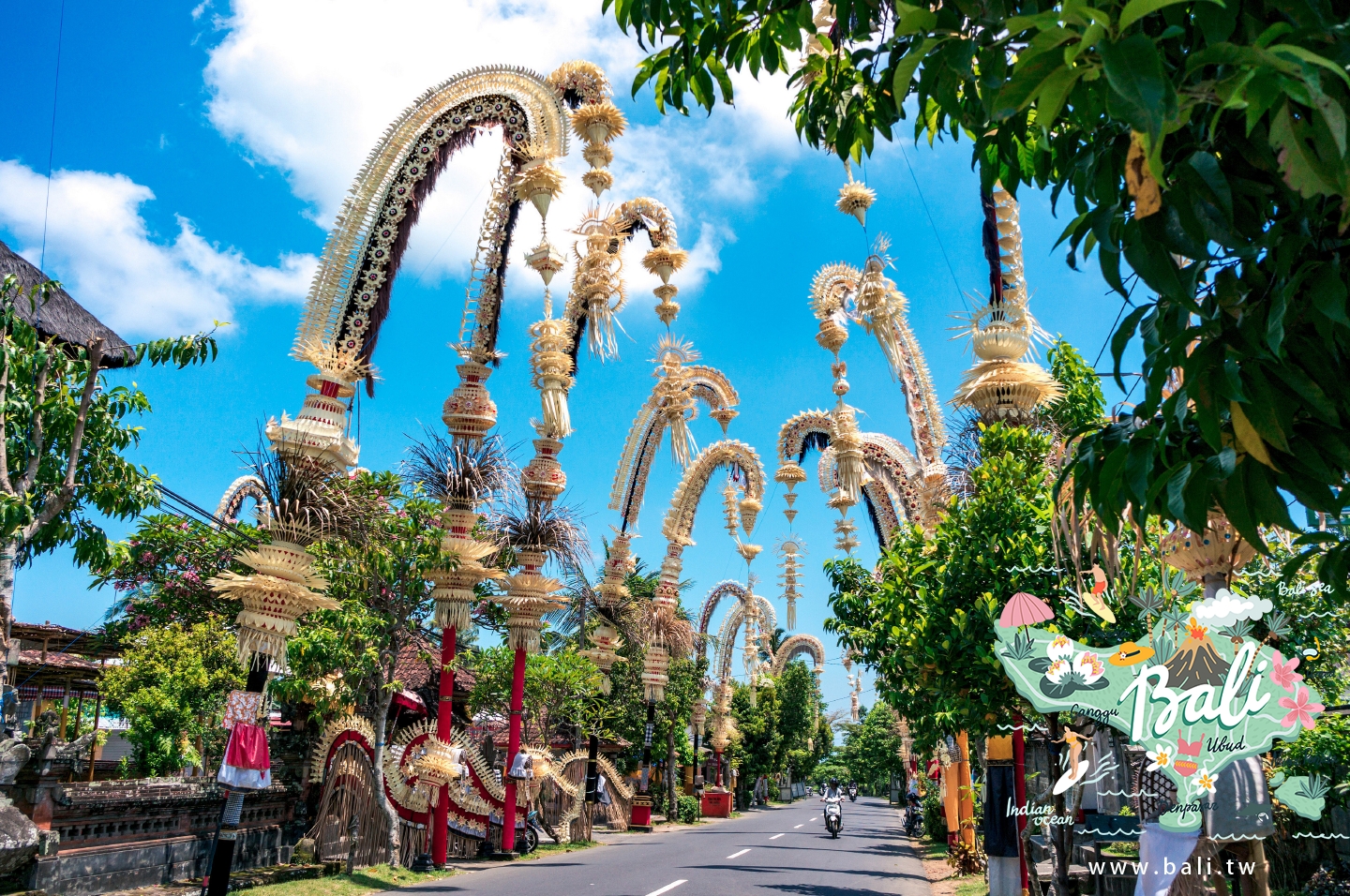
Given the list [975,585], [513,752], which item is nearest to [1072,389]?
[975,585]

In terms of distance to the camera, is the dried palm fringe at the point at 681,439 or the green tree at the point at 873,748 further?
the green tree at the point at 873,748

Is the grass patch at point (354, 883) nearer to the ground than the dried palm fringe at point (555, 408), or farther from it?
nearer to the ground

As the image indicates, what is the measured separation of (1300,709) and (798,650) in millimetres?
56083

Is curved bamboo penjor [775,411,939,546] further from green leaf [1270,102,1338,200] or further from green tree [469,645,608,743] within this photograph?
green leaf [1270,102,1338,200]

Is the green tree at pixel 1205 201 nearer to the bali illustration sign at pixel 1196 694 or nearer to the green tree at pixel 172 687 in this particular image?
the bali illustration sign at pixel 1196 694

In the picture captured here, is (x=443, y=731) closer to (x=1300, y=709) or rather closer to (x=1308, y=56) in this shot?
(x=1300, y=709)

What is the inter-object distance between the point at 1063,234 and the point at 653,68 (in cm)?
226

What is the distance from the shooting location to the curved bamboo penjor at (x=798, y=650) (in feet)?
189

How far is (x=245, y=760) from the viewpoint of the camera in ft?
28.4

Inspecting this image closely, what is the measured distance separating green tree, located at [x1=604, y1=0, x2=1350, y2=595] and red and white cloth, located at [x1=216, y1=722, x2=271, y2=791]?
8210 millimetres

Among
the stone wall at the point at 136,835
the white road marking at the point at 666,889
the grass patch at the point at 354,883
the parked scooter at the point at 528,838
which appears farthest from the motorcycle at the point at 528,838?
the white road marking at the point at 666,889

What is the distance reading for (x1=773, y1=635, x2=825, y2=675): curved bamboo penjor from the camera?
57.6 metres


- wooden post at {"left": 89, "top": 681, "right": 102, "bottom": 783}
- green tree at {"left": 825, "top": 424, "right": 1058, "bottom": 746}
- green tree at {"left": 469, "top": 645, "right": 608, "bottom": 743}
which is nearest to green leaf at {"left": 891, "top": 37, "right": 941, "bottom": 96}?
green tree at {"left": 825, "top": 424, "right": 1058, "bottom": 746}

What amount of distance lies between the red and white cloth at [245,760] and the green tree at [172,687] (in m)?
13.2
